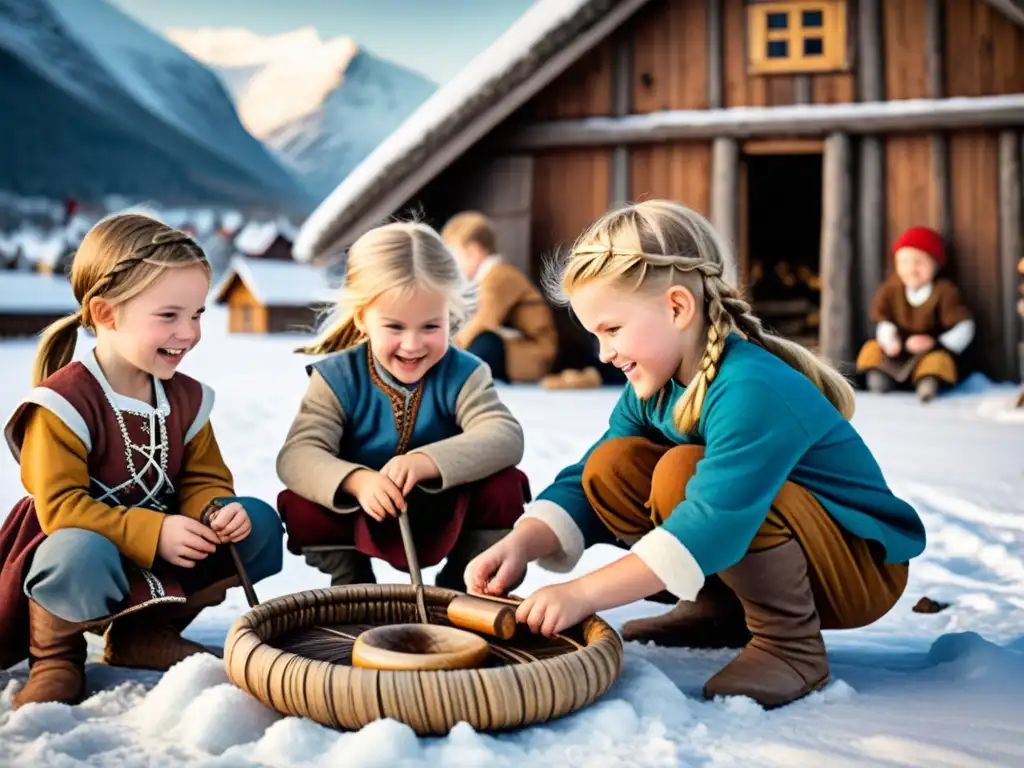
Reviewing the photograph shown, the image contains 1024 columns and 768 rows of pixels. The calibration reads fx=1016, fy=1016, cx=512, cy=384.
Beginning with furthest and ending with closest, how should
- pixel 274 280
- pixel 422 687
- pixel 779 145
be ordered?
pixel 274 280
pixel 779 145
pixel 422 687

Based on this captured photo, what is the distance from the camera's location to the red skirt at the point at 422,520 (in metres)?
1.81

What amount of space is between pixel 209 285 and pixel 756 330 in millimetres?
→ 898

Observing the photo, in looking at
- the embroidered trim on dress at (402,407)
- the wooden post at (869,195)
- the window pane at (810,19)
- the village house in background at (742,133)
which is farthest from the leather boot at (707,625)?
the window pane at (810,19)

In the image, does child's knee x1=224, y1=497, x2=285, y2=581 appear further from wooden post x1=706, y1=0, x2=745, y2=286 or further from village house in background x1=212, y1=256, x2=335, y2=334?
village house in background x1=212, y1=256, x2=335, y2=334

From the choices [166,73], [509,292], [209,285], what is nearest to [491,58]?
[509,292]

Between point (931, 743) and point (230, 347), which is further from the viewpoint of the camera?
point (230, 347)

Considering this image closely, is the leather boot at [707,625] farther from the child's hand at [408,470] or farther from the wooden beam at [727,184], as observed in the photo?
the wooden beam at [727,184]

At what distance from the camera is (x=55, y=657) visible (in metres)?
1.51

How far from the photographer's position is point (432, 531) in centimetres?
186

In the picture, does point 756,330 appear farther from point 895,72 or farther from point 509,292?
point 895,72

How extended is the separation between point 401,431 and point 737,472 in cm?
74

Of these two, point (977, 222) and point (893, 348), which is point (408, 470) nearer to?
point (893, 348)

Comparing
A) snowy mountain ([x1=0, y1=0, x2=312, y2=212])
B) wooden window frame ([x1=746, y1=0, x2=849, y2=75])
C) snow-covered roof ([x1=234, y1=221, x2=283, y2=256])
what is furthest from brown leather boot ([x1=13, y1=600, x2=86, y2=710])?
snowy mountain ([x1=0, y1=0, x2=312, y2=212])

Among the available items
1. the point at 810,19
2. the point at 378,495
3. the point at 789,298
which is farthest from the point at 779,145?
the point at 378,495
